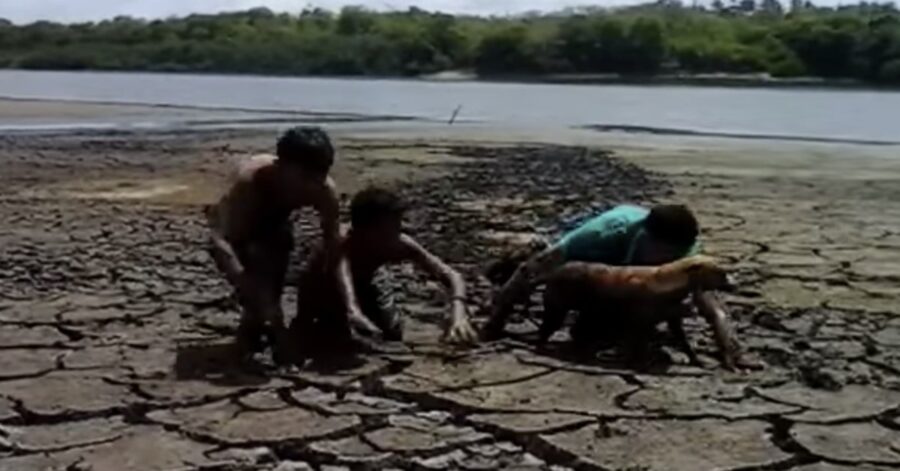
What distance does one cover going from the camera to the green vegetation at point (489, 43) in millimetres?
54781

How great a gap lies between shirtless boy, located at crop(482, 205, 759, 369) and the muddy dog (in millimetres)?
76

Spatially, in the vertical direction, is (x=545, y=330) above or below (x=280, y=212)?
below

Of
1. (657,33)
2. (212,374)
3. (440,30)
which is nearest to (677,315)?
(212,374)

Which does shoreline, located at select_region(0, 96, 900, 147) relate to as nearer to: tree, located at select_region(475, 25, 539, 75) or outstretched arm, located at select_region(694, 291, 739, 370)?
outstretched arm, located at select_region(694, 291, 739, 370)

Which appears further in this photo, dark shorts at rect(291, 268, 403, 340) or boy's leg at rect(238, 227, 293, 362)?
dark shorts at rect(291, 268, 403, 340)

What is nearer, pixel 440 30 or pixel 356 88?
pixel 356 88

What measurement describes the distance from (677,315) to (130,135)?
19.6m

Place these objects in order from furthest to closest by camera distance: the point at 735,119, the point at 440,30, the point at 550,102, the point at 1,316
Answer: the point at 440,30, the point at 550,102, the point at 735,119, the point at 1,316

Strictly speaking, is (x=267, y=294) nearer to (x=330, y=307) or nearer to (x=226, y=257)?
(x=226, y=257)

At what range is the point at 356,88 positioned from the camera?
54.3 metres

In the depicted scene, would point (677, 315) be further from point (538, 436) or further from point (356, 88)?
point (356, 88)

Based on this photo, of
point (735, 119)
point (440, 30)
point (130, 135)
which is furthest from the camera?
point (440, 30)

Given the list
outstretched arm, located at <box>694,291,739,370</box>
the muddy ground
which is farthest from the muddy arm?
outstretched arm, located at <box>694,291,739,370</box>

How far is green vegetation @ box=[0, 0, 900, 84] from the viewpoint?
54781 millimetres
